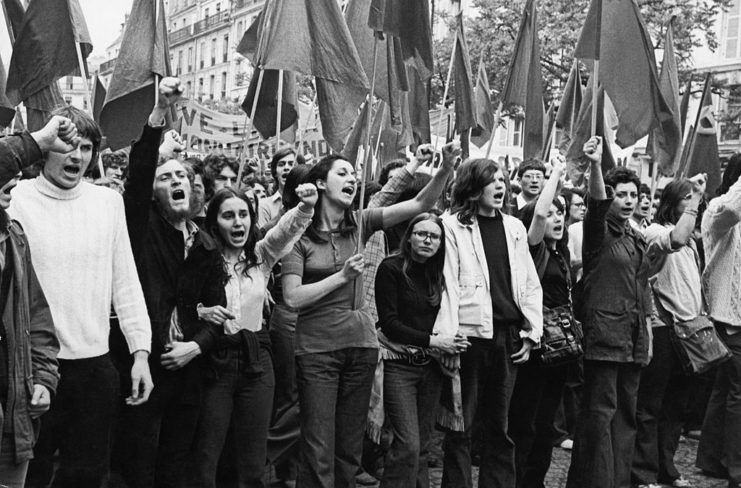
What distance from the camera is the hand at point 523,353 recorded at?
231 inches

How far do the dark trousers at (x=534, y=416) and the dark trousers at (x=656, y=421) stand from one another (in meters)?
1.00

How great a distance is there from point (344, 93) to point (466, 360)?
6.98 feet

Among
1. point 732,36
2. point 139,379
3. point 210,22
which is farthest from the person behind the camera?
point 210,22

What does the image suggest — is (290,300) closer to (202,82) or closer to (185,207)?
(185,207)

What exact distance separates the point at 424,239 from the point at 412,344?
1.91 feet

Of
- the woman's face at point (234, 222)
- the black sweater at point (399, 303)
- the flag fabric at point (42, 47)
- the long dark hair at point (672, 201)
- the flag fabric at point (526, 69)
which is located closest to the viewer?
the woman's face at point (234, 222)

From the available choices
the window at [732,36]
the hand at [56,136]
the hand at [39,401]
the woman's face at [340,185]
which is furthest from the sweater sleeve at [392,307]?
the window at [732,36]

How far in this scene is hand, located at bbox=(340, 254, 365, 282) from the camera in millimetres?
5266

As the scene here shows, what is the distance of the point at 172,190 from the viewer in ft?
16.6

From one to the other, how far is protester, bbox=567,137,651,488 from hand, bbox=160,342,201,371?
2518 mm

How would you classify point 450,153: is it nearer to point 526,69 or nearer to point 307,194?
point 307,194

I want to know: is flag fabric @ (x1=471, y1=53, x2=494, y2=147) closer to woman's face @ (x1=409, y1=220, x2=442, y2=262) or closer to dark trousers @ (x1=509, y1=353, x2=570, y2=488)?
dark trousers @ (x1=509, y1=353, x2=570, y2=488)

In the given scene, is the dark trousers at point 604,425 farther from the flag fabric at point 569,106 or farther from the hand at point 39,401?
the flag fabric at point 569,106

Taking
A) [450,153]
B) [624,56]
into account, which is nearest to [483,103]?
[624,56]
